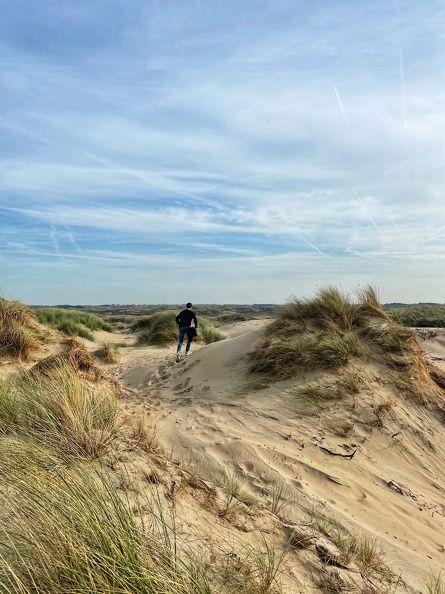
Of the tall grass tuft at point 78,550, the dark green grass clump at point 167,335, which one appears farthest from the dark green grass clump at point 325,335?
the dark green grass clump at point 167,335

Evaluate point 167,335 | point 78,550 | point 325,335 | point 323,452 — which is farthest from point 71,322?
point 78,550

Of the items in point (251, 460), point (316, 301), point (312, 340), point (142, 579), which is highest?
point (316, 301)

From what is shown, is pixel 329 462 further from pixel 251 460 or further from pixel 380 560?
pixel 380 560

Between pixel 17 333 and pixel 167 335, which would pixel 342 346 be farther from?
pixel 167 335

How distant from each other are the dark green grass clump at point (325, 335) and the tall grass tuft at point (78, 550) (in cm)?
502

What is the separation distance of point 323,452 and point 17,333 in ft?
25.4

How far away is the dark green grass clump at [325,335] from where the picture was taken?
704 centimetres

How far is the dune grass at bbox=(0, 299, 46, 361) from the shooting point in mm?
9359

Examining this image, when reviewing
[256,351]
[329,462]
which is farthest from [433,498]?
[256,351]

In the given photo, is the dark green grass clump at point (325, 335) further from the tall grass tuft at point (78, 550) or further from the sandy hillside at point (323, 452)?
the tall grass tuft at point (78, 550)

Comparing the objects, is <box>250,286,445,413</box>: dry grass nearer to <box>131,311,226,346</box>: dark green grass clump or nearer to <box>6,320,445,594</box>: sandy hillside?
<box>6,320,445,594</box>: sandy hillside

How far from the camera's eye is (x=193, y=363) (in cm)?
918

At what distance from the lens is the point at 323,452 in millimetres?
5074

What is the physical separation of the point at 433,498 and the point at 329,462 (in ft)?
3.97
